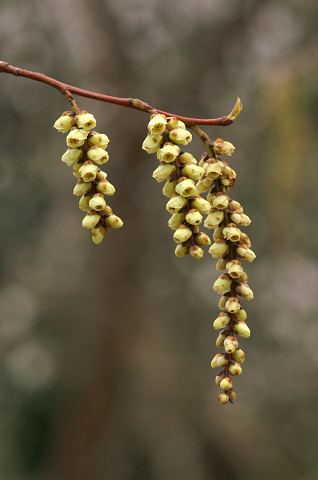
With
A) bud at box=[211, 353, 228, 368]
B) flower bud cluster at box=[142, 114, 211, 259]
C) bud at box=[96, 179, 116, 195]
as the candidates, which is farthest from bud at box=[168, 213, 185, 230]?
bud at box=[211, 353, 228, 368]

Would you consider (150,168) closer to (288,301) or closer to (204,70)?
(204,70)

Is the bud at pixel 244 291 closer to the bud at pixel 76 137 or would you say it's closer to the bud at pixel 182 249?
the bud at pixel 182 249

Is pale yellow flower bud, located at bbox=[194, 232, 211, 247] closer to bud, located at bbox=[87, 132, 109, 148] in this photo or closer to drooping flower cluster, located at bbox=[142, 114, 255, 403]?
drooping flower cluster, located at bbox=[142, 114, 255, 403]

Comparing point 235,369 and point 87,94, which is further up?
point 87,94

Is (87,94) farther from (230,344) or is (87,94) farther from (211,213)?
(230,344)

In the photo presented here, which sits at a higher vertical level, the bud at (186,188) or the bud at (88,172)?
the bud at (186,188)

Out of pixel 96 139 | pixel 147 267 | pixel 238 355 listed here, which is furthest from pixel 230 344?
pixel 147 267

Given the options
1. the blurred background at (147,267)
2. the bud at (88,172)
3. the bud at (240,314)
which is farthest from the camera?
the blurred background at (147,267)

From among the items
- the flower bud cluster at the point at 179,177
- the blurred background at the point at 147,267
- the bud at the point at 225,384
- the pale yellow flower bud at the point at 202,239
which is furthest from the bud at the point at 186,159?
the blurred background at the point at 147,267
